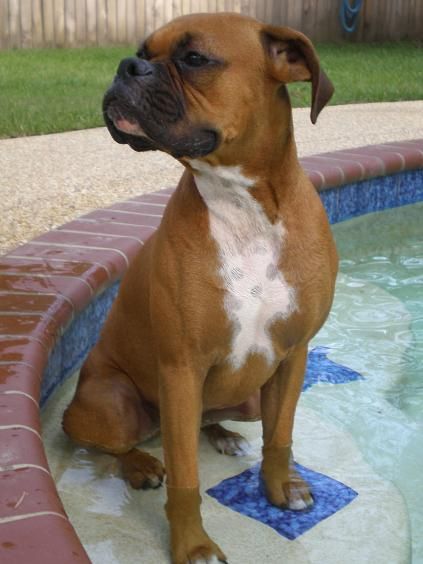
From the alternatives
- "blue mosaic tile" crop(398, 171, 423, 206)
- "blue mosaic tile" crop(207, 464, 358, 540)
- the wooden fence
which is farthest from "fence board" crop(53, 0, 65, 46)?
"blue mosaic tile" crop(207, 464, 358, 540)

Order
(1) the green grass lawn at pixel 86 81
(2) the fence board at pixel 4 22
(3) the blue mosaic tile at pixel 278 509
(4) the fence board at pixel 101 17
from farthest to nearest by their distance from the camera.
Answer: (4) the fence board at pixel 101 17, (2) the fence board at pixel 4 22, (1) the green grass lawn at pixel 86 81, (3) the blue mosaic tile at pixel 278 509

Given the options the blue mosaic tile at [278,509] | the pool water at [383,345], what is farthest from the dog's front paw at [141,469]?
the pool water at [383,345]

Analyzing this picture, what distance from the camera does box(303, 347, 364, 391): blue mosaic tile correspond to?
155 inches

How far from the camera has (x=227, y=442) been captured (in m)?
3.20

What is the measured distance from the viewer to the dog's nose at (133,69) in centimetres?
232

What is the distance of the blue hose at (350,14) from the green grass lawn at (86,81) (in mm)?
892

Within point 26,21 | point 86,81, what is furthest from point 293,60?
point 26,21

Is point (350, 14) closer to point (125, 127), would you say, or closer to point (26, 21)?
point (26, 21)

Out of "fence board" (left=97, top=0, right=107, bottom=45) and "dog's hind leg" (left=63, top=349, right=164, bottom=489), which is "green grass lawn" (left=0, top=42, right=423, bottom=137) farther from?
"dog's hind leg" (left=63, top=349, right=164, bottom=489)

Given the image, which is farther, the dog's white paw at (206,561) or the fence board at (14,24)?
the fence board at (14,24)

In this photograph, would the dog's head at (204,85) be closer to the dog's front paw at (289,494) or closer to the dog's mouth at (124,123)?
the dog's mouth at (124,123)

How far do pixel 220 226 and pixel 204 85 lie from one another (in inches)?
15.0

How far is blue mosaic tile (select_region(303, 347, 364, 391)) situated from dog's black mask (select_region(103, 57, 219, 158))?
1743 mm

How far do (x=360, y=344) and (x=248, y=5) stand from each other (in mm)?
11272
